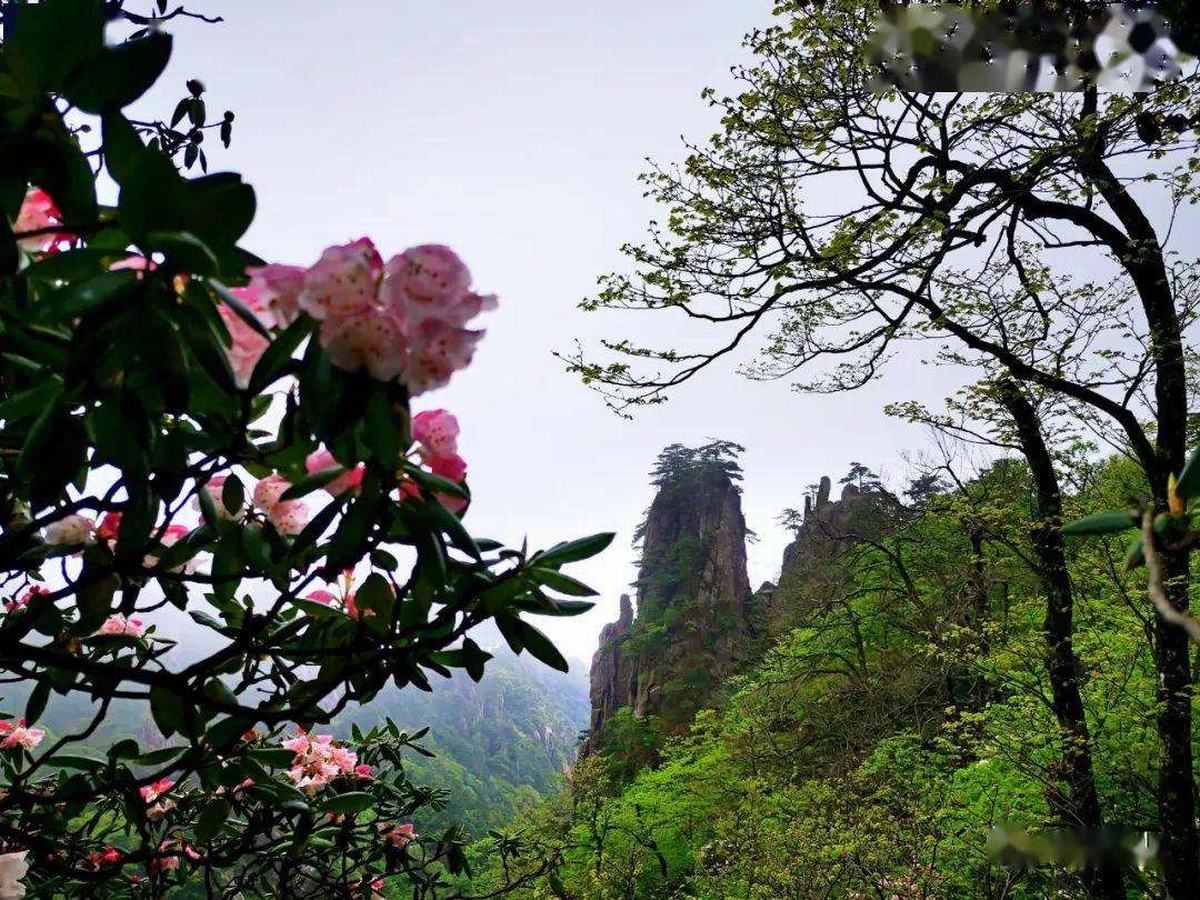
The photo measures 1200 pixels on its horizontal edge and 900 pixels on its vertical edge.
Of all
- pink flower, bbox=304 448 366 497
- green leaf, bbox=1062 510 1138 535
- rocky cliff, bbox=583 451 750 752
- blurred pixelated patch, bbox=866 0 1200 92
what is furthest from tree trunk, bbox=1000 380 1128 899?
rocky cliff, bbox=583 451 750 752

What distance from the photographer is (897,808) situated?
6586 mm

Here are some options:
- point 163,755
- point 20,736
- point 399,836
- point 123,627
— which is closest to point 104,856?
point 20,736

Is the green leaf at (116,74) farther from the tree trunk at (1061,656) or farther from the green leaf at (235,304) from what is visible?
the tree trunk at (1061,656)

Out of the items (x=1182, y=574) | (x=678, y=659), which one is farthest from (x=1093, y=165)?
(x=678, y=659)

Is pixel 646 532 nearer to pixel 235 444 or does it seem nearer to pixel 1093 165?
pixel 1093 165

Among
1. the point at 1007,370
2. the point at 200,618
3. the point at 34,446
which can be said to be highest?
the point at 1007,370

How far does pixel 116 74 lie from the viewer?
55cm

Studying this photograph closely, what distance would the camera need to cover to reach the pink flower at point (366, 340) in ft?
1.77

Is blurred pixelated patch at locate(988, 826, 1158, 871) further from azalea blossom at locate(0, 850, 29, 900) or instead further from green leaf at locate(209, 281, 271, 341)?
azalea blossom at locate(0, 850, 29, 900)

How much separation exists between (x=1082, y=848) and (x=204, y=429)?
84cm

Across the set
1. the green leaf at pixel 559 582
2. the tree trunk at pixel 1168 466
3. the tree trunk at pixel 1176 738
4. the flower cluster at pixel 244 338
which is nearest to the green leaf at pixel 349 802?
the green leaf at pixel 559 582

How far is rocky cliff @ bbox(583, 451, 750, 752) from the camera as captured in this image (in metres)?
19.1

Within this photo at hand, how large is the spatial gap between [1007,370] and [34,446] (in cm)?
591

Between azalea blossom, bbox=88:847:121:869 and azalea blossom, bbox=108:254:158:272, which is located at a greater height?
azalea blossom, bbox=108:254:158:272
